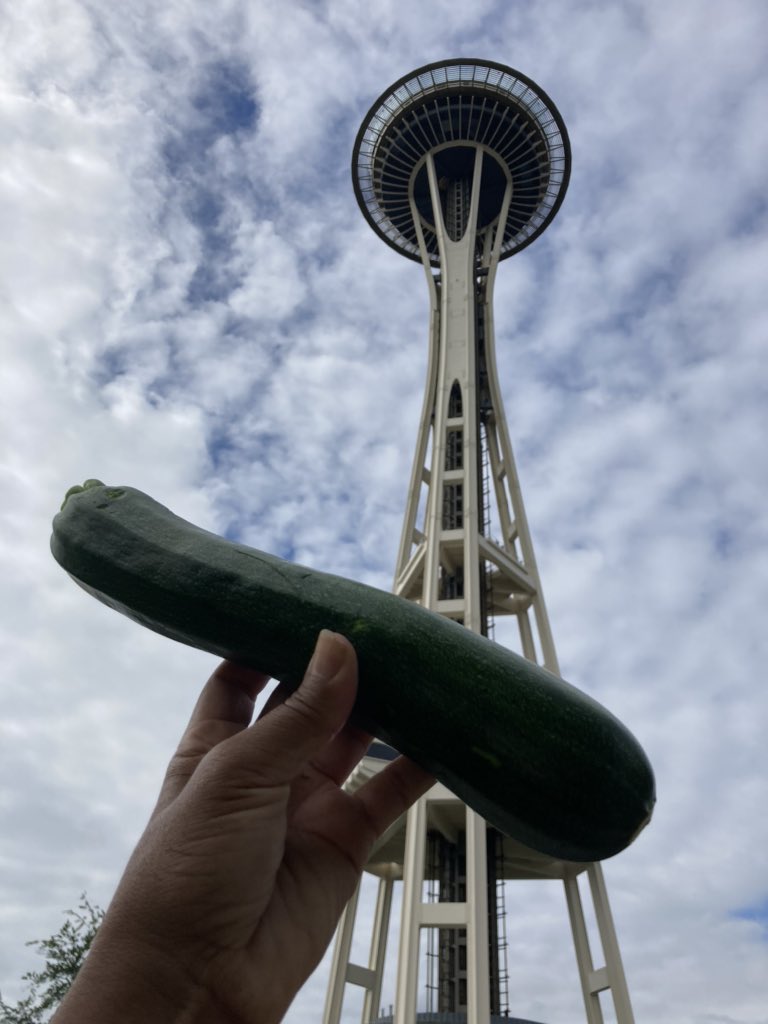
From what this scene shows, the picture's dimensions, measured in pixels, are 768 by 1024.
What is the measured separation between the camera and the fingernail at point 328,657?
7.89ft

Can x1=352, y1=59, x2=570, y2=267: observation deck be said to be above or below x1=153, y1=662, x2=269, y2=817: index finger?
above

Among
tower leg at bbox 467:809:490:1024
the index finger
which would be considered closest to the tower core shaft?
tower leg at bbox 467:809:490:1024

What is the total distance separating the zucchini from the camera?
2.52m

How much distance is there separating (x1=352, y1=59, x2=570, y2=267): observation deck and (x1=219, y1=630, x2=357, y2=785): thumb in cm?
3071

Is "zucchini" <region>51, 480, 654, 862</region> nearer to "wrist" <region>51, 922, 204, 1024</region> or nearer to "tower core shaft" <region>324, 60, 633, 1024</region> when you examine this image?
"wrist" <region>51, 922, 204, 1024</region>

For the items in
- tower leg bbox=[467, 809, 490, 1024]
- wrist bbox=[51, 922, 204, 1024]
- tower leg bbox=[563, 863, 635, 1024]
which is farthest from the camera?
tower leg bbox=[563, 863, 635, 1024]

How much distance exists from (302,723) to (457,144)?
113ft

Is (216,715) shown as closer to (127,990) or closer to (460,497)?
(127,990)

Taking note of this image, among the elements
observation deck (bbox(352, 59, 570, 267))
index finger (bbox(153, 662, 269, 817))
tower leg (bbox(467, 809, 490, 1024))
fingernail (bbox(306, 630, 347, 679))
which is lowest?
fingernail (bbox(306, 630, 347, 679))

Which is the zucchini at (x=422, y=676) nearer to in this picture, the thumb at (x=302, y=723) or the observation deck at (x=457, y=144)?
the thumb at (x=302, y=723)

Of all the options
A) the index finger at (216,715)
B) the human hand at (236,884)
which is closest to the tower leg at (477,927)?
the index finger at (216,715)

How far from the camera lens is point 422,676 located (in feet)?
8.75

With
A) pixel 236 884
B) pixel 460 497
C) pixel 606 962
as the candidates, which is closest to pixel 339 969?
pixel 606 962

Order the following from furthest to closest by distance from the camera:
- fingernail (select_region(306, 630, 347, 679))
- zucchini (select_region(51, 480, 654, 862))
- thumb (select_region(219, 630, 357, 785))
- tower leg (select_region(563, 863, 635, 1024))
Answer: tower leg (select_region(563, 863, 635, 1024)) < zucchini (select_region(51, 480, 654, 862)) < fingernail (select_region(306, 630, 347, 679)) < thumb (select_region(219, 630, 357, 785))
